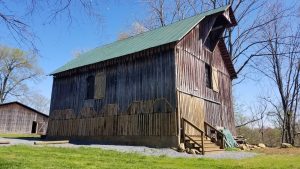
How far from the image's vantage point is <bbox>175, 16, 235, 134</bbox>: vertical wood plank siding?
52.2 ft

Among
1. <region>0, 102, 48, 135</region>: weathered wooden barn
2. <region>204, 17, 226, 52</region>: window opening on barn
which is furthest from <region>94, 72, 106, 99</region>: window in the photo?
<region>0, 102, 48, 135</region>: weathered wooden barn

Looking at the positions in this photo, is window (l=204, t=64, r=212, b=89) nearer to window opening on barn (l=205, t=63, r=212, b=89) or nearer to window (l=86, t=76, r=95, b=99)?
window opening on barn (l=205, t=63, r=212, b=89)

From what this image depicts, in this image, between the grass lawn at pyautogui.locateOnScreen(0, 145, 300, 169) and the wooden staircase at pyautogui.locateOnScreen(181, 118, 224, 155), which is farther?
the wooden staircase at pyautogui.locateOnScreen(181, 118, 224, 155)

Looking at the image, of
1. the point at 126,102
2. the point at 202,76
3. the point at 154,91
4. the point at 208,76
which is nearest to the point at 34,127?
the point at 126,102

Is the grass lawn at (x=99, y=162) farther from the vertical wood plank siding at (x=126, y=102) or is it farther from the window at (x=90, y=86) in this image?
the window at (x=90, y=86)

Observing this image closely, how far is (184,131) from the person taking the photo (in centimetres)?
1415

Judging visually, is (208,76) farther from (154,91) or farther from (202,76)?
(154,91)

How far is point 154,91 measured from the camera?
15625mm

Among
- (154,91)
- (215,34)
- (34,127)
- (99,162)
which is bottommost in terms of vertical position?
(99,162)

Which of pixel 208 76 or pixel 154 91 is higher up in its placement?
pixel 208 76

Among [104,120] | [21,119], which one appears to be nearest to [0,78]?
[21,119]

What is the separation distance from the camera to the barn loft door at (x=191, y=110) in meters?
14.8

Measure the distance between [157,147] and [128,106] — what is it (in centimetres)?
353

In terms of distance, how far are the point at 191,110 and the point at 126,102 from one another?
13.2 ft
